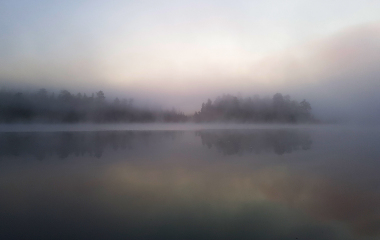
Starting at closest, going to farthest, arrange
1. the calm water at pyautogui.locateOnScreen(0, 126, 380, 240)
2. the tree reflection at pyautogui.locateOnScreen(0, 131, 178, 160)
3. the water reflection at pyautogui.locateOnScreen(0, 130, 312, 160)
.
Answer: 1. the calm water at pyautogui.locateOnScreen(0, 126, 380, 240)
2. the tree reflection at pyautogui.locateOnScreen(0, 131, 178, 160)
3. the water reflection at pyautogui.locateOnScreen(0, 130, 312, 160)

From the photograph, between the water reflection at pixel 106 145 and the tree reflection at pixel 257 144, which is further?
the tree reflection at pixel 257 144

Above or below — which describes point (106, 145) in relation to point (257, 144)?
above

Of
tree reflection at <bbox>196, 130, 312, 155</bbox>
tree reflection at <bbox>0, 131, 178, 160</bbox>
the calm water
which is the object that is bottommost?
the calm water

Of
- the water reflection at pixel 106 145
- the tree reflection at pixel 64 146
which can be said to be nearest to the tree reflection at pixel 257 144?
the water reflection at pixel 106 145

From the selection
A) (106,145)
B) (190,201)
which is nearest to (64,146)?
(106,145)

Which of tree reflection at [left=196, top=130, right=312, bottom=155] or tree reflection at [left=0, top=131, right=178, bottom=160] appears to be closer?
tree reflection at [left=0, top=131, right=178, bottom=160]

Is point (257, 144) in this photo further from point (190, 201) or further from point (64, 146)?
point (64, 146)

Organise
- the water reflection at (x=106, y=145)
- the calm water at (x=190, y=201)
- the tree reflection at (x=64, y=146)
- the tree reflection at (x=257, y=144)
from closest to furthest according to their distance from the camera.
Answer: the calm water at (x=190, y=201)
the tree reflection at (x=64, y=146)
the water reflection at (x=106, y=145)
the tree reflection at (x=257, y=144)

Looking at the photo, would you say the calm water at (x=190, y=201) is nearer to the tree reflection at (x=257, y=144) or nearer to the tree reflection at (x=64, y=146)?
the tree reflection at (x=64, y=146)

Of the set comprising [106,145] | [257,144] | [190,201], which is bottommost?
[190,201]

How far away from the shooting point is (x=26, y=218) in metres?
4.89

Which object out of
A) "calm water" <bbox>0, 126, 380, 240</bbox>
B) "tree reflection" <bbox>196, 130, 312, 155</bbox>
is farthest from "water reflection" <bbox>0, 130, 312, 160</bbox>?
"calm water" <bbox>0, 126, 380, 240</bbox>

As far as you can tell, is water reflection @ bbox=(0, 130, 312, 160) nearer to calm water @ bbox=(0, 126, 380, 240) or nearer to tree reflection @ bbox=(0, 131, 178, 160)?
tree reflection @ bbox=(0, 131, 178, 160)

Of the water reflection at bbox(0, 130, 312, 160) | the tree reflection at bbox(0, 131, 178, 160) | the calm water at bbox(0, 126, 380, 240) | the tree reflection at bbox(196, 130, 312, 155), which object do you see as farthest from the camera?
the tree reflection at bbox(196, 130, 312, 155)
